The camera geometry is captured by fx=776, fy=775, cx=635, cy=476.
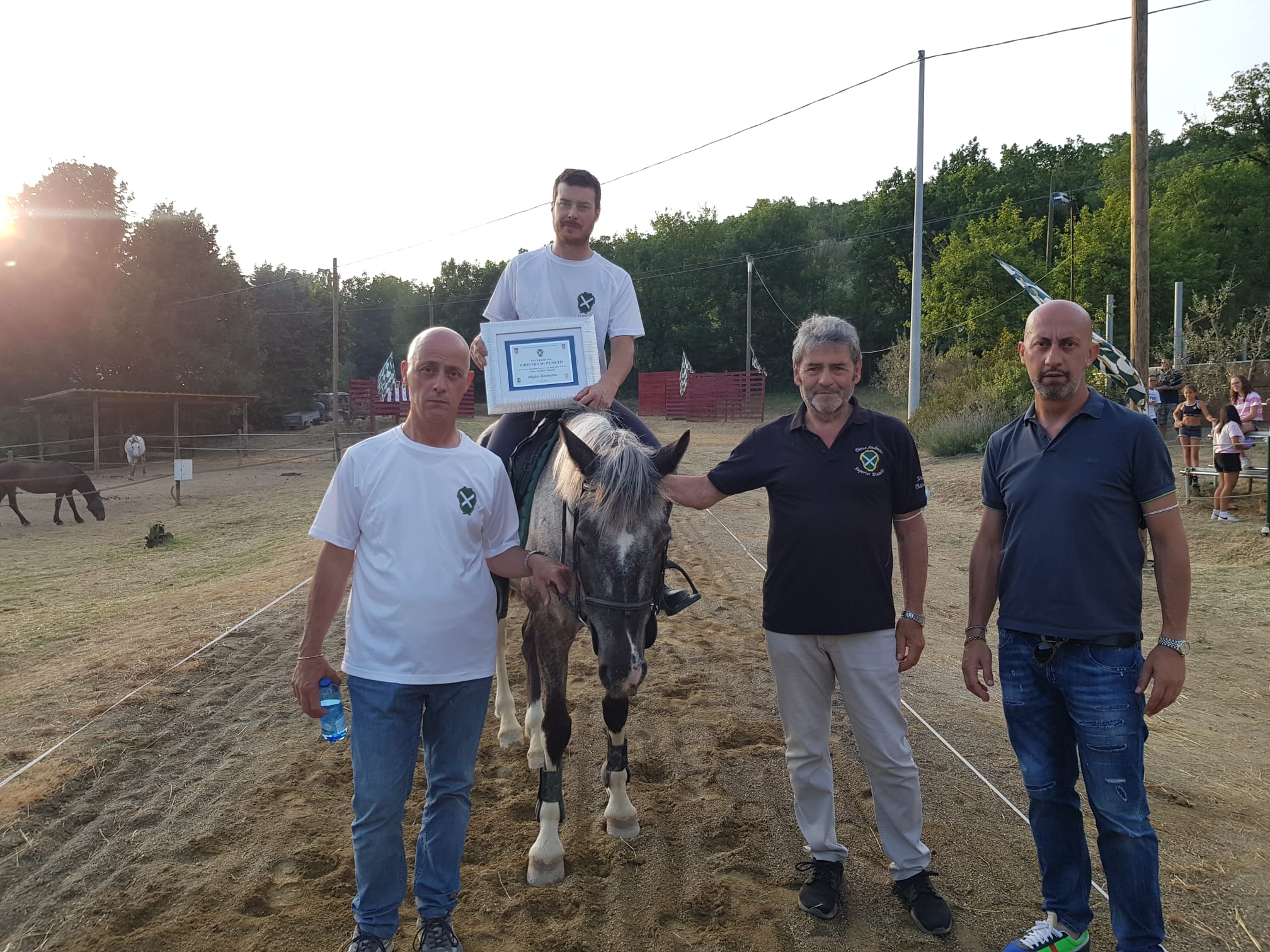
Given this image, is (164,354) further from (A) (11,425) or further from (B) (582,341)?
(B) (582,341)

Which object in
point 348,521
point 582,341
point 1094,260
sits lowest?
point 348,521

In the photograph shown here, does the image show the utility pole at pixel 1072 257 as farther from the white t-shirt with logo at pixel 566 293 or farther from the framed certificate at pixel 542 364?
the framed certificate at pixel 542 364

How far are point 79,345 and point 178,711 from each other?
32263mm

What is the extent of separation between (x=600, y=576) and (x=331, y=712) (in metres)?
1.14

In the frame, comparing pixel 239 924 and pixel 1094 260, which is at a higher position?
pixel 1094 260

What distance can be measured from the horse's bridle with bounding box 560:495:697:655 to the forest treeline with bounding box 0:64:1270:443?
2604 centimetres

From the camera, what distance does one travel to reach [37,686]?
608cm

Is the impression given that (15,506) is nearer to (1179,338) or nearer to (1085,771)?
(1085,771)

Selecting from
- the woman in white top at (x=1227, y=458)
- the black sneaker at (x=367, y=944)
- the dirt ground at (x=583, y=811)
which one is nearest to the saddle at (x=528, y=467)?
the dirt ground at (x=583, y=811)

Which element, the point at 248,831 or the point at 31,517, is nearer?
the point at 248,831

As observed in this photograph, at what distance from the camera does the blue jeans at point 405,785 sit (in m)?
2.64

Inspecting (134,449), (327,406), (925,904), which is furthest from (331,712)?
(327,406)

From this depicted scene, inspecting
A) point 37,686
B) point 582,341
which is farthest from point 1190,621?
point 37,686

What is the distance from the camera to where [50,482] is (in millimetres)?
17844
